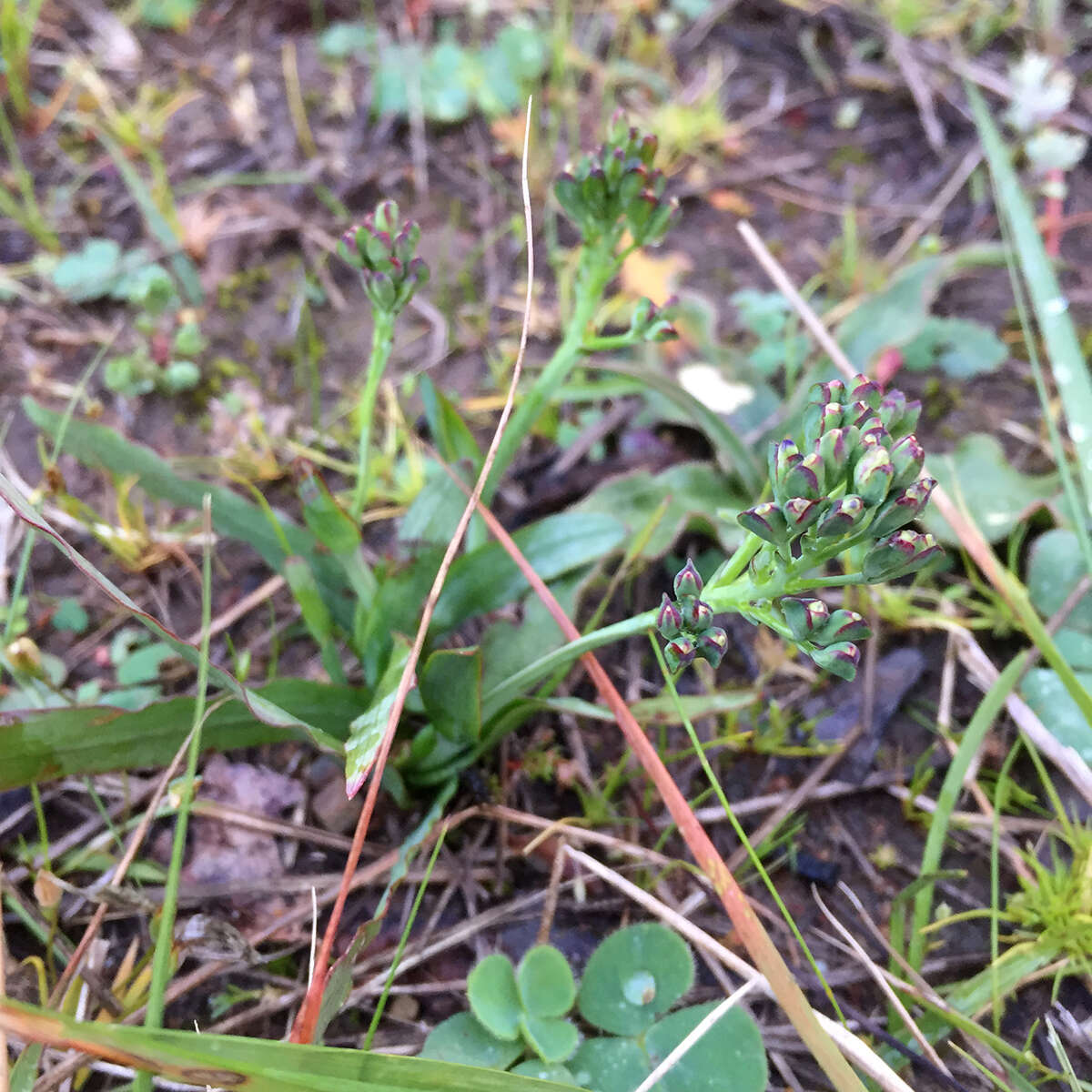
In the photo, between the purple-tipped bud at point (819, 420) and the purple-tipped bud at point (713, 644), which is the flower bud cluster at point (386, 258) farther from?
the purple-tipped bud at point (713, 644)

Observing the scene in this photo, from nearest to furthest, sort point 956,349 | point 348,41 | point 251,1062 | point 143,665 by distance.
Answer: point 251,1062
point 143,665
point 956,349
point 348,41

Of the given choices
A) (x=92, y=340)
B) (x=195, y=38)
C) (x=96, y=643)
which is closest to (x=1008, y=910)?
(x=96, y=643)

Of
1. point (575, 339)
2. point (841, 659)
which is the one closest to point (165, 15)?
point (575, 339)

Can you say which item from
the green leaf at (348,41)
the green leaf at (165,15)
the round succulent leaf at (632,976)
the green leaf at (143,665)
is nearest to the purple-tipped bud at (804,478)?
the round succulent leaf at (632,976)

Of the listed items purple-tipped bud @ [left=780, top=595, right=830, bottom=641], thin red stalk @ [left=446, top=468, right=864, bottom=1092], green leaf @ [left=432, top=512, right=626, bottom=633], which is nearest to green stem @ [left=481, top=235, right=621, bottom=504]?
green leaf @ [left=432, top=512, right=626, bottom=633]

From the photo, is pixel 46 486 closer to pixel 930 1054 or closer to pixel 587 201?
pixel 587 201

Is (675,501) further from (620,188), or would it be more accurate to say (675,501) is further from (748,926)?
(748,926)
